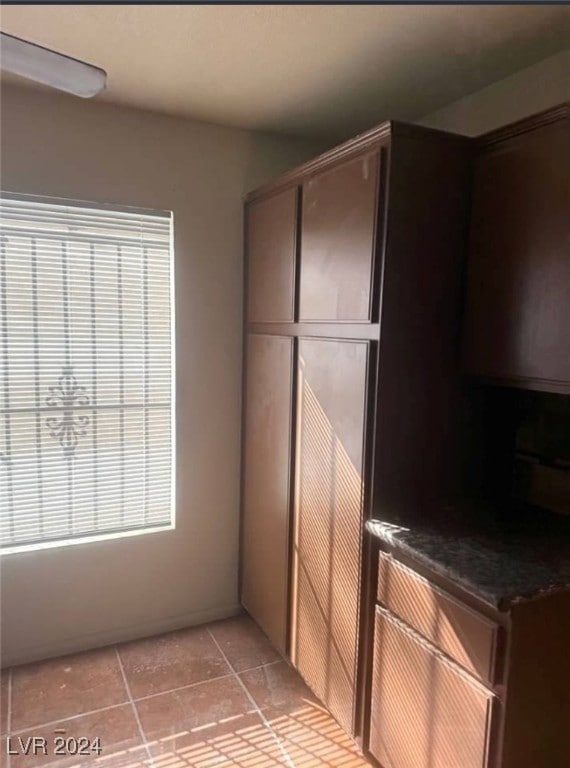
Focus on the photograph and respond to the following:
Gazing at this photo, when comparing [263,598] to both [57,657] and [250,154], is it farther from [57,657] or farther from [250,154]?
[250,154]

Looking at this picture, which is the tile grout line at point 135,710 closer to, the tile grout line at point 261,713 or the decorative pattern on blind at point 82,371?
the tile grout line at point 261,713

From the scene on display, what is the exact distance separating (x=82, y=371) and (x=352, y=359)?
4.35 ft

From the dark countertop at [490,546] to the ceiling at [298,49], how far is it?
5.29ft

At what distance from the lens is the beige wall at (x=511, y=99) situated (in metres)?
1.84

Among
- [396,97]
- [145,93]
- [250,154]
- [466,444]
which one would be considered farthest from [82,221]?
[466,444]

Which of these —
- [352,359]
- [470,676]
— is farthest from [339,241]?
[470,676]

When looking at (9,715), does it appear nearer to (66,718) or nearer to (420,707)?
(66,718)

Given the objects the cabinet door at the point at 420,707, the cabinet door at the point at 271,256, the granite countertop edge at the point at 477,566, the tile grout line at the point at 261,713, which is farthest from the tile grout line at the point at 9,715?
the cabinet door at the point at 271,256

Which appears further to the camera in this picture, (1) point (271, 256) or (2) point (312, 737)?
(1) point (271, 256)

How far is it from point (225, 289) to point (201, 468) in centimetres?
94

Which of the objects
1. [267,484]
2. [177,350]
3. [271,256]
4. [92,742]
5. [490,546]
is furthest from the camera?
[177,350]

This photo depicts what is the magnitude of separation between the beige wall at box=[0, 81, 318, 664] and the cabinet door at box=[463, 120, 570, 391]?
4.29ft

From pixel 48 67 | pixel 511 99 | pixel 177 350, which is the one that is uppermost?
pixel 511 99

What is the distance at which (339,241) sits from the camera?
1884 millimetres
